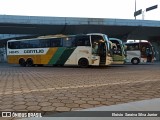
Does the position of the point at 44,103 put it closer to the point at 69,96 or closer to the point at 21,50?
the point at 69,96

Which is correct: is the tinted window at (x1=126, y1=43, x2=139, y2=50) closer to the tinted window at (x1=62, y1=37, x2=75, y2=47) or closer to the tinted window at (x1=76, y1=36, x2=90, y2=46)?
the tinted window at (x1=76, y1=36, x2=90, y2=46)

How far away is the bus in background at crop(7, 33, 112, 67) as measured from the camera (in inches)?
759

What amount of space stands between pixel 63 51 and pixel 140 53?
11.6 meters

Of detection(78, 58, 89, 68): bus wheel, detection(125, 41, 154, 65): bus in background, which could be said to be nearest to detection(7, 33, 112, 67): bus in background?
detection(78, 58, 89, 68): bus wheel

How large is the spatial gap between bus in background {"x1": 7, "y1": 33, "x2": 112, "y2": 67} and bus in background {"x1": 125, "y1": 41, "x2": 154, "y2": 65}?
34.8ft

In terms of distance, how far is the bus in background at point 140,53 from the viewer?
28516 mm

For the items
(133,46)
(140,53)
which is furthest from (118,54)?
(133,46)

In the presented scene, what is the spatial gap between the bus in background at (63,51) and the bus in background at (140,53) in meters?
10.6

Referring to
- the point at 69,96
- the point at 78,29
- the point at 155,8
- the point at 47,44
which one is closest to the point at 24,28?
the point at 78,29

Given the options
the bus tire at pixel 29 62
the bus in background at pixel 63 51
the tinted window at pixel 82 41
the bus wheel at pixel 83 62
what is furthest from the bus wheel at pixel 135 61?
the bus tire at pixel 29 62

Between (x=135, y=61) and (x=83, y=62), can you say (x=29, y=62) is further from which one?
(x=135, y=61)

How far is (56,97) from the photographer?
5.85 meters

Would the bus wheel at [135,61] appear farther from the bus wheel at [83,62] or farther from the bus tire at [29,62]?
the bus tire at [29,62]

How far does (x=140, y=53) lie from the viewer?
2867 cm
